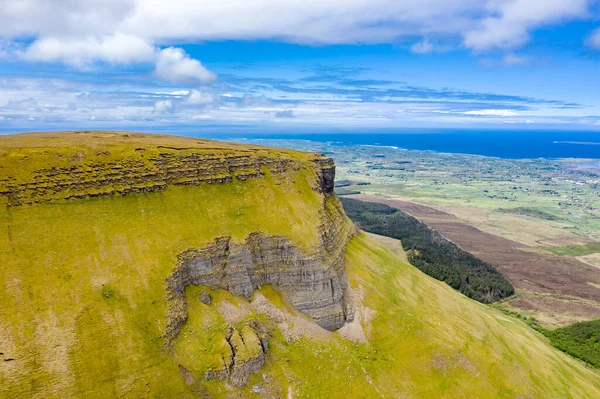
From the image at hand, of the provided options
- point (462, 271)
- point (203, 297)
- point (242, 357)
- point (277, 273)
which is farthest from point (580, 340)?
point (203, 297)

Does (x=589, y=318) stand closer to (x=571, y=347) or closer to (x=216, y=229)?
(x=571, y=347)

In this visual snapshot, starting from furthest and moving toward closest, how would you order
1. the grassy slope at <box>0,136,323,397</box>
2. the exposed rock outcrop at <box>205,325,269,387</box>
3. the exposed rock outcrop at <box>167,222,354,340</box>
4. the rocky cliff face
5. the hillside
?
the exposed rock outcrop at <box>167,222,354,340</box> < the rocky cliff face < the exposed rock outcrop at <box>205,325,269,387</box> < the hillside < the grassy slope at <box>0,136,323,397</box>

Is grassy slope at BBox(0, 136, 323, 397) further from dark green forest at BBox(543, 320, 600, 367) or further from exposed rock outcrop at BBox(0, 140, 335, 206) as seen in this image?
dark green forest at BBox(543, 320, 600, 367)

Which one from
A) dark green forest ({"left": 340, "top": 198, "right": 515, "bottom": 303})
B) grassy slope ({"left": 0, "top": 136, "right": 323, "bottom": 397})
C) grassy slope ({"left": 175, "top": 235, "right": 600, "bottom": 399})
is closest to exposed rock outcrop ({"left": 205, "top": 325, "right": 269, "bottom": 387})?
grassy slope ({"left": 175, "top": 235, "right": 600, "bottom": 399})

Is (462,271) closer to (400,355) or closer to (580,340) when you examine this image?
(580,340)

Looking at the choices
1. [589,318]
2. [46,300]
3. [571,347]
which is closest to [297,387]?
[46,300]

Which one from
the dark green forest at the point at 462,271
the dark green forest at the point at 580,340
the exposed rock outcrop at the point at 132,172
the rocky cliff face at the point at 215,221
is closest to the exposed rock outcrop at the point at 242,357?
the rocky cliff face at the point at 215,221

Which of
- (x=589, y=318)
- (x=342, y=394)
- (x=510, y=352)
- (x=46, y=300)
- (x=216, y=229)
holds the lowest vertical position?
(x=589, y=318)

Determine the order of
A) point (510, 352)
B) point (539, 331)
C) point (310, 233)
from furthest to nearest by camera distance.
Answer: point (539, 331), point (510, 352), point (310, 233)
